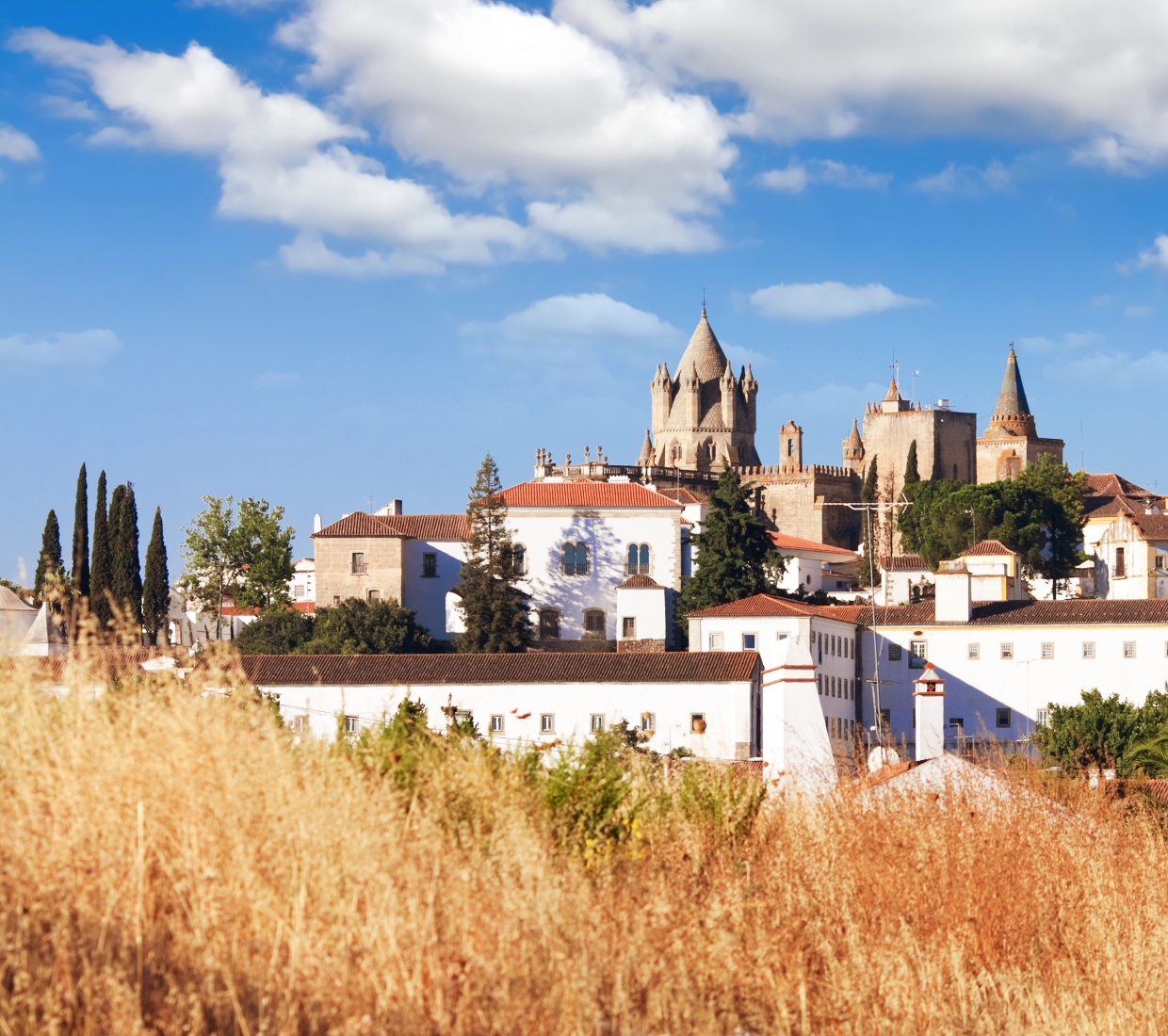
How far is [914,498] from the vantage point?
273 feet

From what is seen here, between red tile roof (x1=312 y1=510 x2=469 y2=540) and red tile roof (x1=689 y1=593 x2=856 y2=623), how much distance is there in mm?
12436

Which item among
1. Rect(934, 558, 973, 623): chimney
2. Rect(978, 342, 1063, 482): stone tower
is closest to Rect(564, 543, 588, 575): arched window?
Rect(934, 558, 973, 623): chimney

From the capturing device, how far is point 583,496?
63.9m

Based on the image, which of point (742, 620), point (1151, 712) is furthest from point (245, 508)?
point (1151, 712)

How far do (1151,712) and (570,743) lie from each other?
114 ft

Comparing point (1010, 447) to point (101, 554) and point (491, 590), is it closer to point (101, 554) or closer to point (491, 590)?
point (491, 590)

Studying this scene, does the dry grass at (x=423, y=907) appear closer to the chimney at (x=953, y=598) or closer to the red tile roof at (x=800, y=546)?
the chimney at (x=953, y=598)

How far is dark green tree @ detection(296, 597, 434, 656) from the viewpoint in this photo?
56.8 m

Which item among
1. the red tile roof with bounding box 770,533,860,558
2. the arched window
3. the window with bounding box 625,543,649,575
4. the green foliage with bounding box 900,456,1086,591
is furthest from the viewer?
the red tile roof with bounding box 770,533,860,558

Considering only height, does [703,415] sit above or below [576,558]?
above

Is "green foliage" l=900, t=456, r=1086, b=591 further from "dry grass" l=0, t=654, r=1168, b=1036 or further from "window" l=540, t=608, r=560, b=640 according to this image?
"dry grass" l=0, t=654, r=1168, b=1036

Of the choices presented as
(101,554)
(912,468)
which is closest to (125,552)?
(101,554)

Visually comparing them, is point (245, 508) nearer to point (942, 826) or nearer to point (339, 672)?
point (339, 672)

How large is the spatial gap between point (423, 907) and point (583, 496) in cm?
5690
